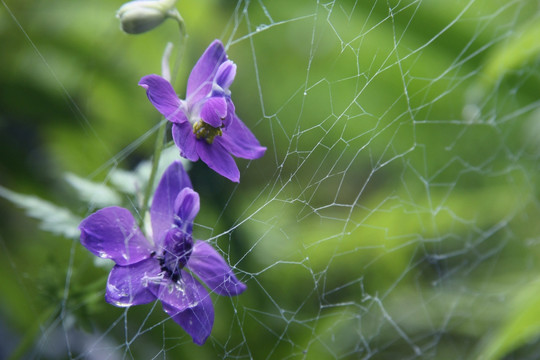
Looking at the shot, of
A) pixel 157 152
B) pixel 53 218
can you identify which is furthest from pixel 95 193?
pixel 157 152

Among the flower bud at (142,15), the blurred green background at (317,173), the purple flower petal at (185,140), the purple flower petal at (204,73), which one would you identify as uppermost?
the flower bud at (142,15)

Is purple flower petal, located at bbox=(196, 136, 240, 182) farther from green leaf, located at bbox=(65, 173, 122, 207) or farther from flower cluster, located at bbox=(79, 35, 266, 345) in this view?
green leaf, located at bbox=(65, 173, 122, 207)

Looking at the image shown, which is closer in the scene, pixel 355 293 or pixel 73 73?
pixel 355 293

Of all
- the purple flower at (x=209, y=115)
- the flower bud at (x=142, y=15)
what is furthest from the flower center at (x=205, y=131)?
the flower bud at (x=142, y=15)

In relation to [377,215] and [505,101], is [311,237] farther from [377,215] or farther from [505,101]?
[505,101]

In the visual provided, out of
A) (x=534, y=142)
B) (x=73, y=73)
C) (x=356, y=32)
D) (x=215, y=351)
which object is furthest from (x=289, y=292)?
(x=534, y=142)

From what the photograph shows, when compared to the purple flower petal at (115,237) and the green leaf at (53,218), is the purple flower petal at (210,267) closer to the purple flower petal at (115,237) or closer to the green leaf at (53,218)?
the purple flower petal at (115,237)

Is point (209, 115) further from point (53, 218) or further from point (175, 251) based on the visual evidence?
point (53, 218)
